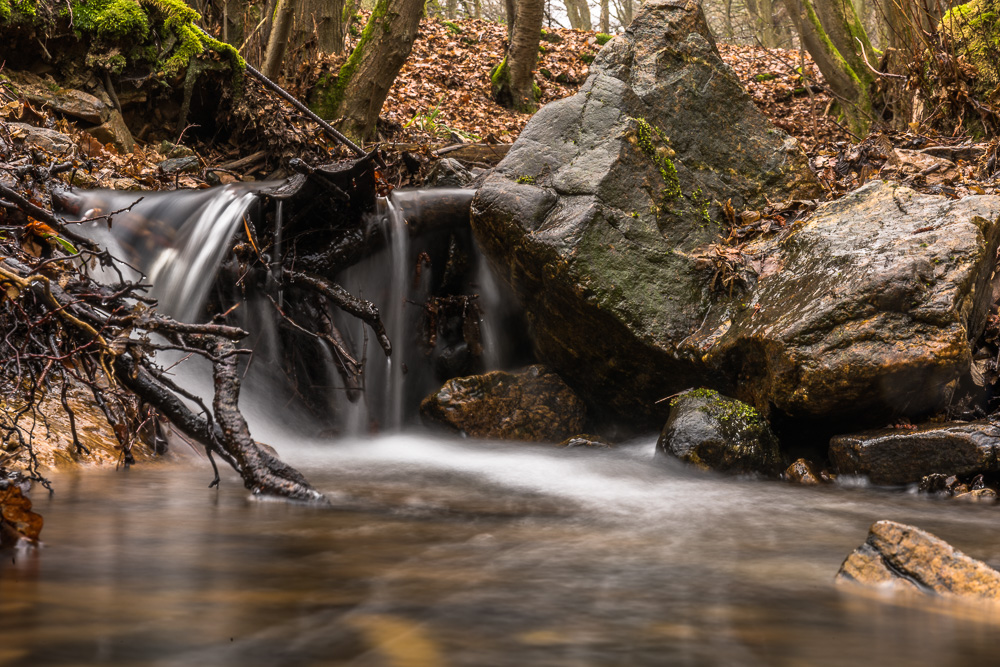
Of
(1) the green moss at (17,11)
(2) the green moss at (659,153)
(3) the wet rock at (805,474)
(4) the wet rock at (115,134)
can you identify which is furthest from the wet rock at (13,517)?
(1) the green moss at (17,11)

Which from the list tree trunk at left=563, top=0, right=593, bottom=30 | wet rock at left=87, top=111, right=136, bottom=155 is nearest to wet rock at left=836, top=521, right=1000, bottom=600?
wet rock at left=87, top=111, right=136, bottom=155

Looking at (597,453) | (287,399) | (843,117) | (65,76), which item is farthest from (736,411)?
(843,117)

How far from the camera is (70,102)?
7879 millimetres

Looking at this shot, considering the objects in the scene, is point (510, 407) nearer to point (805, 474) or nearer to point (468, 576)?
point (805, 474)

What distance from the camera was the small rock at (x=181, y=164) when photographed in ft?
25.3

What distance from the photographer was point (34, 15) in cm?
776

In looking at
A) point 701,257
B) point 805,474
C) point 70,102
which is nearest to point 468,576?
point 805,474

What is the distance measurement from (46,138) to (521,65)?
9.05 metres

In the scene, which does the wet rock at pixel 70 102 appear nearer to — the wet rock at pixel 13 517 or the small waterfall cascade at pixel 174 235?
the small waterfall cascade at pixel 174 235

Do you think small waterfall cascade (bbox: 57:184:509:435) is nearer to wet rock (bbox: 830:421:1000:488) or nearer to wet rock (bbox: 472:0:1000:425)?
wet rock (bbox: 472:0:1000:425)

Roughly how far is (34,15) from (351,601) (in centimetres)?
821

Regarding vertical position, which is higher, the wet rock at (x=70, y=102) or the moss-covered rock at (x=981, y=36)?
the moss-covered rock at (x=981, y=36)

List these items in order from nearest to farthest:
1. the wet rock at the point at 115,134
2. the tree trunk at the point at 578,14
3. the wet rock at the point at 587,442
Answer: the wet rock at the point at 587,442
the wet rock at the point at 115,134
the tree trunk at the point at 578,14

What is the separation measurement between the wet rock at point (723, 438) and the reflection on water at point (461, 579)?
47cm
